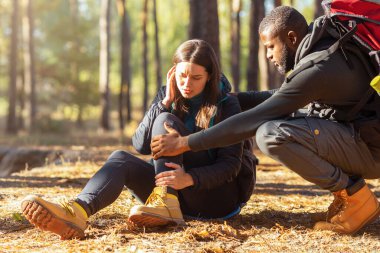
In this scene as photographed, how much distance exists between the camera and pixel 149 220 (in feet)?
11.7

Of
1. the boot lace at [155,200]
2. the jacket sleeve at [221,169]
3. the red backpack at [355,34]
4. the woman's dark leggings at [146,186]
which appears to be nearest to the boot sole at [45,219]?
the woman's dark leggings at [146,186]

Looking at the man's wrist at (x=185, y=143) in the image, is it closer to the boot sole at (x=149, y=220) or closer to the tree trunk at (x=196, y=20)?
the boot sole at (x=149, y=220)

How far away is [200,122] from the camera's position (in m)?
3.86

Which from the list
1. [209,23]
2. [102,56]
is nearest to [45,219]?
[209,23]

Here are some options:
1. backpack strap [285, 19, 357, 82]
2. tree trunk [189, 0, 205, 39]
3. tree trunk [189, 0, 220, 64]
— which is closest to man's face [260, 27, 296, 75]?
backpack strap [285, 19, 357, 82]

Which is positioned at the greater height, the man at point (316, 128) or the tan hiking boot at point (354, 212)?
the man at point (316, 128)

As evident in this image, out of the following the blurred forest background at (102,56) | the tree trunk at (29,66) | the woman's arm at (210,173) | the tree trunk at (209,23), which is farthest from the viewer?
the tree trunk at (29,66)

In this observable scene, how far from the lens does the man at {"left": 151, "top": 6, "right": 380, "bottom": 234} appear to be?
3.36 meters

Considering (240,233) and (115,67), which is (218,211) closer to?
(240,233)

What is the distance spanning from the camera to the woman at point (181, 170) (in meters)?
3.59

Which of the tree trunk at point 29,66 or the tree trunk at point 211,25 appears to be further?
the tree trunk at point 29,66

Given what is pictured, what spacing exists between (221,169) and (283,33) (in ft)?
3.21

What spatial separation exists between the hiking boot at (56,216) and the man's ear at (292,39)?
1.72 metres

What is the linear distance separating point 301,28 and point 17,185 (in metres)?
3.62
